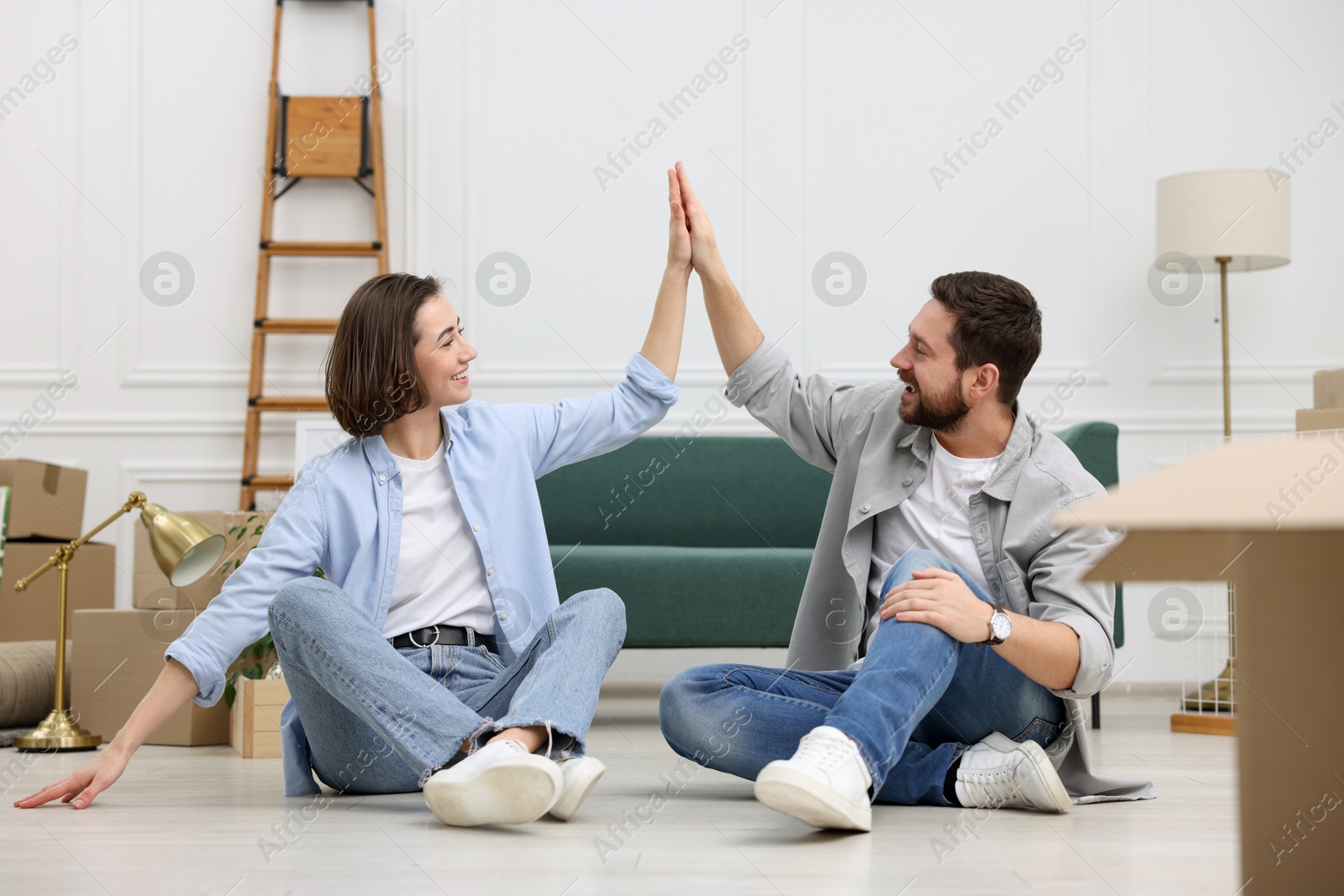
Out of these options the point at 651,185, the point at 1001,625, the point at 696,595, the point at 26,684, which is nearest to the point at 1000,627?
the point at 1001,625

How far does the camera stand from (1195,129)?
389 centimetres

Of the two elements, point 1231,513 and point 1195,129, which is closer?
point 1231,513

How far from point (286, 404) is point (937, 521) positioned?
2.58 m

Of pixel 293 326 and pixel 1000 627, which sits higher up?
pixel 293 326

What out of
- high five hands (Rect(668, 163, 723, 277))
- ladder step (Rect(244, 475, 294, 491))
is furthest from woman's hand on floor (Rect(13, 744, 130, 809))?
ladder step (Rect(244, 475, 294, 491))

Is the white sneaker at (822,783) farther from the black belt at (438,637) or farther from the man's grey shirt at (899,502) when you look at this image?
the black belt at (438,637)

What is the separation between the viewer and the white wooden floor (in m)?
1.20

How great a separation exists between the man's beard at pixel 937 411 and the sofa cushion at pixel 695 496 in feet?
5.94

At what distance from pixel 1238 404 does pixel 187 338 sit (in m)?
3.42

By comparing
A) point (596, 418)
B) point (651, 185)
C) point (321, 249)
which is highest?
point (651, 185)

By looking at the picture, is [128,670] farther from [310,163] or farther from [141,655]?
[310,163]

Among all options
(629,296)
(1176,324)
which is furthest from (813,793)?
(1176,324)

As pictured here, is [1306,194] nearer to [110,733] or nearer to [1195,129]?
[1195,129]

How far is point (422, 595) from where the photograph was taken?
1.70 meters
